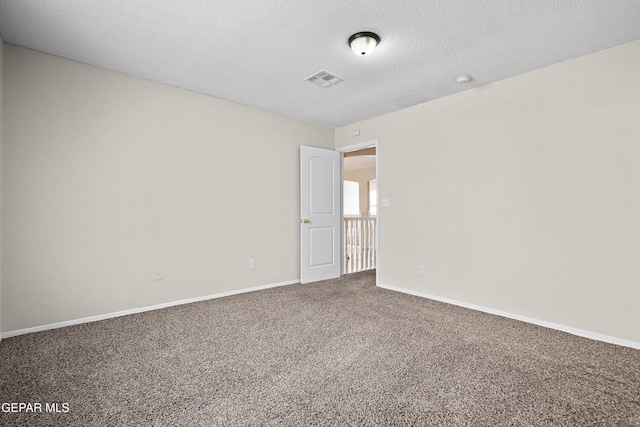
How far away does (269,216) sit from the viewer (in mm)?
4152

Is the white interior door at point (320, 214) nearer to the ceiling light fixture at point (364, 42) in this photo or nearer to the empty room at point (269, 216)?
the empty room at point (269, 216)

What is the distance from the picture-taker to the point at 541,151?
2803 millimetres

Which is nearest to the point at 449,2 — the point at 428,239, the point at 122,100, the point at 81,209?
the point at 428,239

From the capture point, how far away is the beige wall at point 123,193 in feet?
8.36

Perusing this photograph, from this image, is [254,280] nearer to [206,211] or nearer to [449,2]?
[206,211]

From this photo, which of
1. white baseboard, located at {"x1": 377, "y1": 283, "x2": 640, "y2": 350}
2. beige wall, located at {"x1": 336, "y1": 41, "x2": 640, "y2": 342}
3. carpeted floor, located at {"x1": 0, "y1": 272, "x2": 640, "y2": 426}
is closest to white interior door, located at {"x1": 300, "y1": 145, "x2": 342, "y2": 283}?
beige wall, located at {"x1": 336, "y1": 41, "x2": 640, "y2": 342}

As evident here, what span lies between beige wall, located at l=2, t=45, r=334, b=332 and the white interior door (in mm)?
452

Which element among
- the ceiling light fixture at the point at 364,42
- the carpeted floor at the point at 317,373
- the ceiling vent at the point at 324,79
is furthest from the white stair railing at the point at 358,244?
the ceiling light fixture at the point at 364,42

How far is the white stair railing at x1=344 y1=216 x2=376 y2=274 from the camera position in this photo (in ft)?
18.3

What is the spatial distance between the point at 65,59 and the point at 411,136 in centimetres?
364

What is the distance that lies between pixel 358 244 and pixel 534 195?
10.5ft

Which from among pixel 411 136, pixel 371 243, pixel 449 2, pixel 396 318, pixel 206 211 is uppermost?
pixel 449 2

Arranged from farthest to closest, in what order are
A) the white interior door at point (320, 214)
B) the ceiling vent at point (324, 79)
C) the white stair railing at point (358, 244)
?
1. the white stair railing at point (358, 244)
2. the white interior door at point (320, 214)
3. the ceiling vent at point (324, 79)

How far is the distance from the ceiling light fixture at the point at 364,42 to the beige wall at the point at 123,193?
6.46ft
